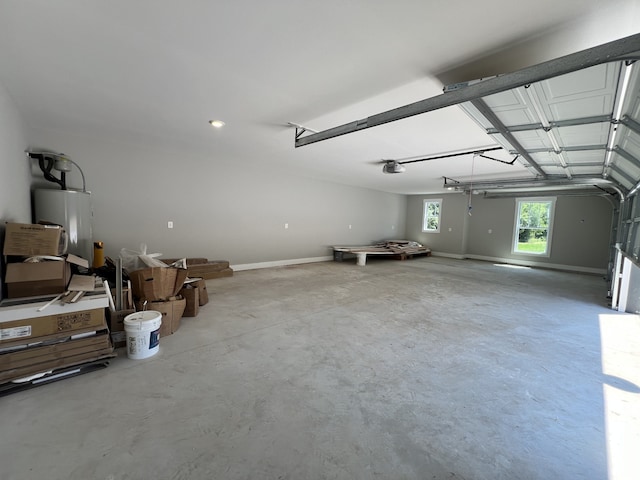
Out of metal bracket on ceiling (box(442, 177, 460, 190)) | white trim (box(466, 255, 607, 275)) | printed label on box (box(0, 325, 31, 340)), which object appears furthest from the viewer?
metal bracket on ceiling (box(442, 177, 460, 190))

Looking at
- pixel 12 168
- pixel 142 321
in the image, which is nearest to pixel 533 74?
pixel 142 321

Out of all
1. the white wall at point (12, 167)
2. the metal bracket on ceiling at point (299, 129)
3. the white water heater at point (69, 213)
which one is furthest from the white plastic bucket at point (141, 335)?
the metal bracket on ceiling at point (299, 129)

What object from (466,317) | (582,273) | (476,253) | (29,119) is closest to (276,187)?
(29,119)

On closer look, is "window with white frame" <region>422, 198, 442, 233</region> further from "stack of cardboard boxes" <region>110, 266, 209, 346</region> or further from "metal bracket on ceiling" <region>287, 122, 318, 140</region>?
"stack of cardboard boxes" <region>110, 266, 209, 346</region>

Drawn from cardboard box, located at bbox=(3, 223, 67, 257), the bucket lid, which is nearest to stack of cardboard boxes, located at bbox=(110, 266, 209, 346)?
the bucket lid

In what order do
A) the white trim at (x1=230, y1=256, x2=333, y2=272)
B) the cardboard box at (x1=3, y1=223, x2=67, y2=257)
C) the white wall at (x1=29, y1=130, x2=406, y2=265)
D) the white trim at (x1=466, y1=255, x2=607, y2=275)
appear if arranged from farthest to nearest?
the white trim at (x1=466, y1=255, x2=607, y2=275) → the white trim at (x1=230, y1=256, x2=333, y2=272) → the white wall at (x1=29, y1=130, x2=406, y2=265) → the cardboard box at (x1=3, y1=223, x2=67, y2=257)

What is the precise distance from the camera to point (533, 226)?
8039mm

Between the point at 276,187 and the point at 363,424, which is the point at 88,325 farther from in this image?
the point at 276,187

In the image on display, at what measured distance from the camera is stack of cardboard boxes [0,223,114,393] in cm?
181

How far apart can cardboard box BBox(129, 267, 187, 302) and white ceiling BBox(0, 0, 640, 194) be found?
1.81 metres

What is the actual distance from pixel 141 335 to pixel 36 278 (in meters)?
0.94

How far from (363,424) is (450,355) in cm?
131

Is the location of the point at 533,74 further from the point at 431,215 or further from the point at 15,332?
the point at 431,215

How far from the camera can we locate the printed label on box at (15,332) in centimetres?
178
